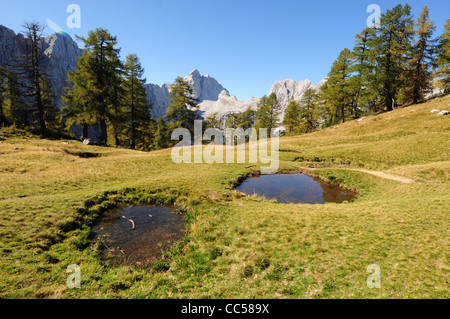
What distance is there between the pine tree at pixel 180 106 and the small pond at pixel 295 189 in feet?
94.6

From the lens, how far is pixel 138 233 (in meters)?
10.9

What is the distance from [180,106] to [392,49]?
168 ft

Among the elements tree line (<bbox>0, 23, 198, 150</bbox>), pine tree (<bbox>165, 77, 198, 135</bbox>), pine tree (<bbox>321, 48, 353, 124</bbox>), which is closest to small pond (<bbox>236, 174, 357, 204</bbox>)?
pine tree (<bbox>165, 77, 198, 135</bbox>)

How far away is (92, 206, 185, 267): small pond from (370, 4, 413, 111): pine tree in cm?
5416

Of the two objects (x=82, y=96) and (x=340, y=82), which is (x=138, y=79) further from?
(x=340, y=82)

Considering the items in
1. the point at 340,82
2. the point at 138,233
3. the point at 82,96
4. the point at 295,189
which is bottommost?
the point at 138,233

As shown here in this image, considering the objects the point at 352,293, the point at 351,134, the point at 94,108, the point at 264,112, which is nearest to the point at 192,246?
the point at 352,293

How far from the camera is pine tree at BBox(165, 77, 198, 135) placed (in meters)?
44.1

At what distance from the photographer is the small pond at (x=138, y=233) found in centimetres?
895

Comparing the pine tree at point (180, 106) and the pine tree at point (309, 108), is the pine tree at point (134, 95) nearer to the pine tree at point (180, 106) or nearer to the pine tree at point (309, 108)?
the pine tree at point (180, 106)

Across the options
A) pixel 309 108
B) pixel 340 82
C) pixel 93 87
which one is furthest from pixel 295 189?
pixel 309 108

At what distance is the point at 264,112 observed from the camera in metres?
64.4

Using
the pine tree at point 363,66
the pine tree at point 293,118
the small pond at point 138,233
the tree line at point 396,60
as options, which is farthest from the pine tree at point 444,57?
the small pond at point 138,233
